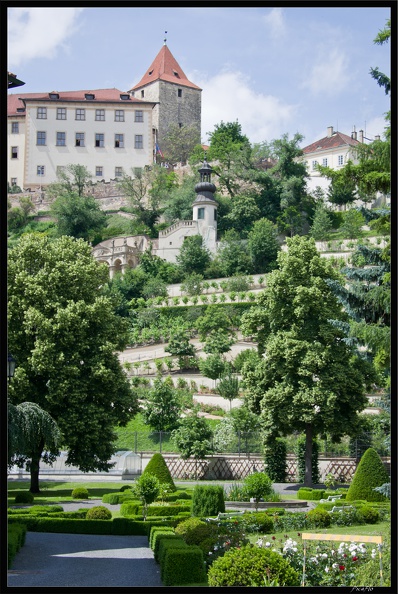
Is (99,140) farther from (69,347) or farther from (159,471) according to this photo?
(159,471)

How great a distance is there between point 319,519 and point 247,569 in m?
9.02

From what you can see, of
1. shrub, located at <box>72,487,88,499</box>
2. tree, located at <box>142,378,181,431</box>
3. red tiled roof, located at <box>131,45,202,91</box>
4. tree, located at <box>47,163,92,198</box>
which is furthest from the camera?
red tiled roof, located at <box>131,45,202,91</box>

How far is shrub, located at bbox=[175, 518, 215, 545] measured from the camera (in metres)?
13.0

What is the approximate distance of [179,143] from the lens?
93.3m

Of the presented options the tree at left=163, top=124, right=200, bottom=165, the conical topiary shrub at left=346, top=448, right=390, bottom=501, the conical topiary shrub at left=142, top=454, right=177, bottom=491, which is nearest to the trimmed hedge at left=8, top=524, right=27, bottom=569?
the conical topiary shrub at left=142, top=454, right=177, bottom=491

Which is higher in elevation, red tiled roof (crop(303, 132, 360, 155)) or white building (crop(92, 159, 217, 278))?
red tiled roof (crop(303, 132, 360, 155))

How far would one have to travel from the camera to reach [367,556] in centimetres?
1077

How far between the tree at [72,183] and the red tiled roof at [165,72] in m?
20.3

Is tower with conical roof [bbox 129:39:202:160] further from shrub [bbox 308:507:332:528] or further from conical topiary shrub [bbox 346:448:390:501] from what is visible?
shrub [bbox 308:507:332:528]

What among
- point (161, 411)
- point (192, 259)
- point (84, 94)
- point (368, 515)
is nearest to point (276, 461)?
point (161, 411)

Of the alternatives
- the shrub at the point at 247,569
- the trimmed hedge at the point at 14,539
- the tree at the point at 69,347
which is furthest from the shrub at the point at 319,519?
the tree at the point at 69,347

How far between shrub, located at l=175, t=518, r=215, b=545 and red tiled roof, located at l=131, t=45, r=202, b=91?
86.6 m

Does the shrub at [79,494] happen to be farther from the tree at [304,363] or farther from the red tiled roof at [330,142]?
the red tiled roof at [330,142]

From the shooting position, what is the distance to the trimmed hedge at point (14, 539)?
12210 millimetres
